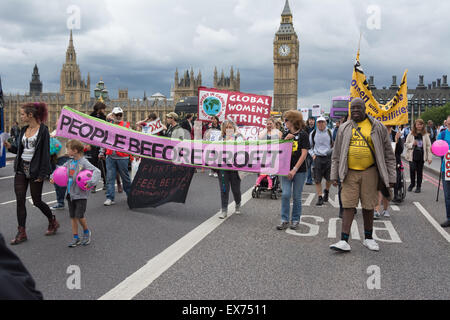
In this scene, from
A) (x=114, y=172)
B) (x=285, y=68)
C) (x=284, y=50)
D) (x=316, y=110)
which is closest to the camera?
(x=114, y=172)

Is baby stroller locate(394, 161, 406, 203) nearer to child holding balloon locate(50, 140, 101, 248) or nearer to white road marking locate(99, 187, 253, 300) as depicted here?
white road marking locate(99, 187, 253, 300)

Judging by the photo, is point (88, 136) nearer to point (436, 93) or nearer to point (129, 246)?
point (129, 246)

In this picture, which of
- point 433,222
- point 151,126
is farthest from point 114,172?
point 433,222

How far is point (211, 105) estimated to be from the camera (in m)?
15.8

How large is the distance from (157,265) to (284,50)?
145 m

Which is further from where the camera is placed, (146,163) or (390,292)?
(146,163)

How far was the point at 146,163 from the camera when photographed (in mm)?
8320

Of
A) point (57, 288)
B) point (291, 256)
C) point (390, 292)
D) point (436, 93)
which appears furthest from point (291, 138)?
point (436, 93)

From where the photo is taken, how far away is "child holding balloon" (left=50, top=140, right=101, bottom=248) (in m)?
5.81

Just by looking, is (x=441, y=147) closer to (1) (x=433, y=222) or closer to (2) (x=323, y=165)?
(1) (x=433, y=222)

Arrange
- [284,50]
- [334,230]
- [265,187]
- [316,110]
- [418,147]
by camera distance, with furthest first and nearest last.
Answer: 1. [284,50]
2. [316,110]
3. [418,147]
4. [265,187]
5. [334,230]

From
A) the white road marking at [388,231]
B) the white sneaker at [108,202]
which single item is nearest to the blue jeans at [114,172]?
the white sneaker at [108,202]

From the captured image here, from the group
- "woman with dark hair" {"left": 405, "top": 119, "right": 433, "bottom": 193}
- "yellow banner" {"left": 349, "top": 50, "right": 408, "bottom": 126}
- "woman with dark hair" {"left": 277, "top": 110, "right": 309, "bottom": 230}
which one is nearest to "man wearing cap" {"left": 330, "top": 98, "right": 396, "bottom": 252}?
"woman with dark hair" {"left": 277, "top": 110, "right": 309, "bottom": 230}

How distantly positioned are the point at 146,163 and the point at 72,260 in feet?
10.8
